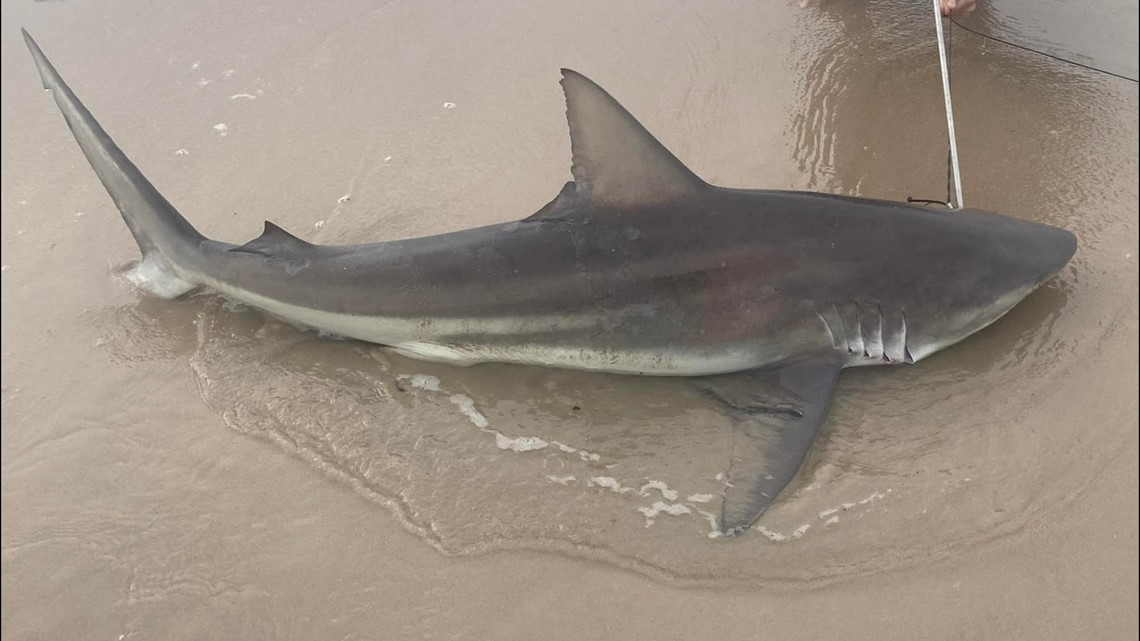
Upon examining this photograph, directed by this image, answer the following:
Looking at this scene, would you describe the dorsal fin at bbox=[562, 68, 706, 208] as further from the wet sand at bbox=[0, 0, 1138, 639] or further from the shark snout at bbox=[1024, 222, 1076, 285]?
the shark snout at bbox=[1024, 222, 1076, 285]

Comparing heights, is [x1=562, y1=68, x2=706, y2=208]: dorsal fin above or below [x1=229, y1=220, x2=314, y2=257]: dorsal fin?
above

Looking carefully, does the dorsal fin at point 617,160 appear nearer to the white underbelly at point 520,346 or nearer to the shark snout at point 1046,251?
the white underbelly at point 520,346

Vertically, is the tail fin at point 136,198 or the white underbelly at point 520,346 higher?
the tail fin at point 136,198

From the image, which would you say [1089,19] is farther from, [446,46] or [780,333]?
[446,46]

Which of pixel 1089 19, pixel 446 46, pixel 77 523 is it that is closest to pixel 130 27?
pixel 446 46

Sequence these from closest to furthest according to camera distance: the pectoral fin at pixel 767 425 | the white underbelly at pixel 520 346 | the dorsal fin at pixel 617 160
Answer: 1. the pectoral fin at pixel 767 425
2. the dorsal fin at pixel 617 160
3. the white underbelly at pixel 520 346

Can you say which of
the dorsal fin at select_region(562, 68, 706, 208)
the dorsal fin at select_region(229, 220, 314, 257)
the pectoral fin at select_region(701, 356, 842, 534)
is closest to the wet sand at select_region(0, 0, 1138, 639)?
the pectoral fin at select_region(701, 356, 842, 534)

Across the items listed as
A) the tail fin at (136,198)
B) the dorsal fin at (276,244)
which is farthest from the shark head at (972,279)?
the tail fin at (136,198)
